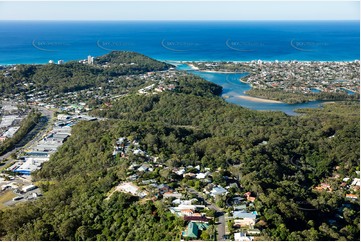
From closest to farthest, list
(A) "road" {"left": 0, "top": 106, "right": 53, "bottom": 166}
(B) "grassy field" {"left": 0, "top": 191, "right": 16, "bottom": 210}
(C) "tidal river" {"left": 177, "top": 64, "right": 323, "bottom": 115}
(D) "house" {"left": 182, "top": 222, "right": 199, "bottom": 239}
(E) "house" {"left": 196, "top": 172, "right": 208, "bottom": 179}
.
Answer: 1. (D) "house" {"left": 182, "top": 222, "right": 199, "bottom": 239}
2. (E) "house" {"left": 196, "top": 172, "right": 208, "bottom": 179}
3. (B) "grassy field" {"left": 0, "top": 191, "right": 16, "bottom": 210}
4. (A) "road" {"left": 0, "top": 106, "right": 53, "bottom": 166}
5. (C) "tidal river" {"left": 177, "top": 64, "right": 323, "bottom": 115}

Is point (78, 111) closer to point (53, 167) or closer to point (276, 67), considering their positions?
point (53, 167)

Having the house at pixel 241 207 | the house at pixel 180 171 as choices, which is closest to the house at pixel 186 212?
the house at pixel 241 207

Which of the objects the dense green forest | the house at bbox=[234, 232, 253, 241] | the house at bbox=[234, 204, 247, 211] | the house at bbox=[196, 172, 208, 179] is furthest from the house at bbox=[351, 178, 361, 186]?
the house at bbox=[234, 232, 253, 241]

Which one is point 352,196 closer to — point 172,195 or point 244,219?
point 244,219

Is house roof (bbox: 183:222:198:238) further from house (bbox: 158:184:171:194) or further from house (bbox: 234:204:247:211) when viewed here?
house (bbox: 158:184:171:194)

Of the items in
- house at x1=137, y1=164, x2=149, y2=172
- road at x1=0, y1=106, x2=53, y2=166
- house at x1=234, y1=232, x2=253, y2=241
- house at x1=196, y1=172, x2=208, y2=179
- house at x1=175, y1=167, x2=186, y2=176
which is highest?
house at x1=234, y1=232, x2=253, y2=241

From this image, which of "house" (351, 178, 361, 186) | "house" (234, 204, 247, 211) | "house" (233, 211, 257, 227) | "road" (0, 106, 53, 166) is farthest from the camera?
"road" (0, 106, 53, 166)

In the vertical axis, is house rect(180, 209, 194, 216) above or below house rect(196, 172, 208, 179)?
above

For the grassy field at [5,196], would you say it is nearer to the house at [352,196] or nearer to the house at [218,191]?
the house at [218,191]
